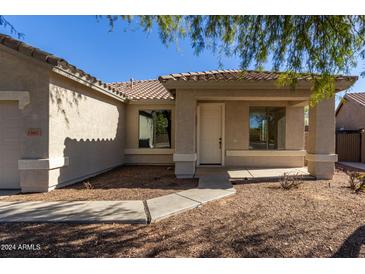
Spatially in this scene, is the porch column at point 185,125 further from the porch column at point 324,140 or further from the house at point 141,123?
the porch column at point 324,140

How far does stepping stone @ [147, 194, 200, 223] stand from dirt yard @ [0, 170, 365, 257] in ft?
0.56

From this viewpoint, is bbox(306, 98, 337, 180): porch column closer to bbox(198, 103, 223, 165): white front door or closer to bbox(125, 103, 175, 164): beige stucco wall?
bbox(198, 103, 223, 165): white front door

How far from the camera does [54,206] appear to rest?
486cm

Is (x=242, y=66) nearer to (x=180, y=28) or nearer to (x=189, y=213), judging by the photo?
(x=180, y=28)

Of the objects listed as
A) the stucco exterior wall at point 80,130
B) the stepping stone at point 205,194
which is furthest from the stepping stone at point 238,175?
the stucco exterior wall at point 80,130

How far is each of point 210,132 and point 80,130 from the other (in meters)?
5.47

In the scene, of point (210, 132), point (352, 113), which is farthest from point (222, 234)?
point (352, 113)

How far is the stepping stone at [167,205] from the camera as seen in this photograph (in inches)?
171

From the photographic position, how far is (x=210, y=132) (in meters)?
10.2

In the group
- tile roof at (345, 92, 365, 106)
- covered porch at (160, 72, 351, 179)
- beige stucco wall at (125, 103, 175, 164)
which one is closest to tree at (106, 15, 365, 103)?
covered porch at (160, 72, 351, 179)

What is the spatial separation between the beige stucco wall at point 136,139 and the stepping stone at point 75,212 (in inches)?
247

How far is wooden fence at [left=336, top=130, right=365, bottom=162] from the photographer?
1441cm
